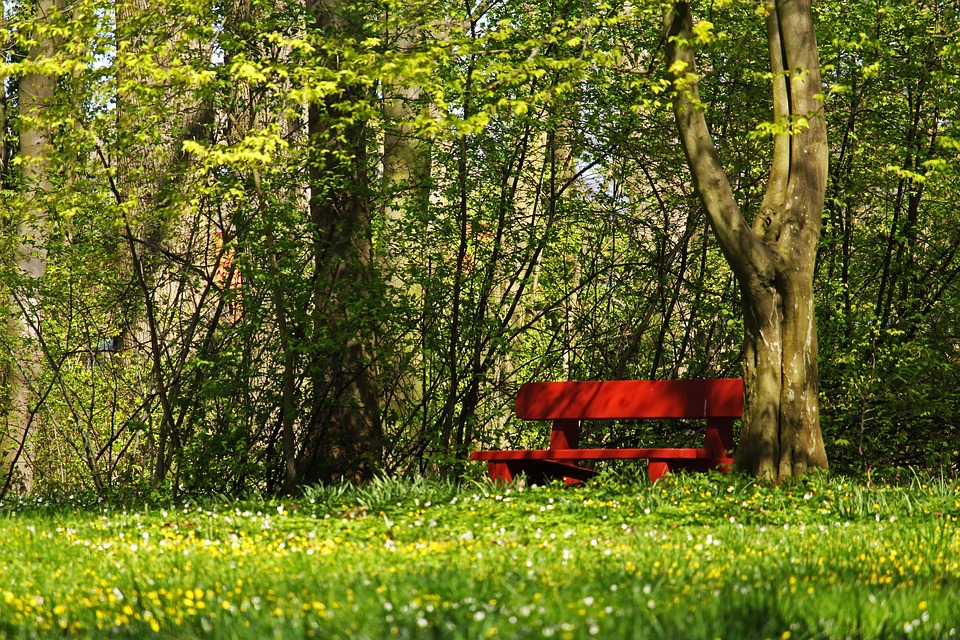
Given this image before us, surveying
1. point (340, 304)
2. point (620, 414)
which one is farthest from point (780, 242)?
point (340, 304)

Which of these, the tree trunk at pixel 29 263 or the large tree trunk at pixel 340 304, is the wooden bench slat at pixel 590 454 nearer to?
the large tree trunk at pixel 340 304

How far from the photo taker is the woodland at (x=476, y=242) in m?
8.52

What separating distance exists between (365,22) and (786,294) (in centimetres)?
400

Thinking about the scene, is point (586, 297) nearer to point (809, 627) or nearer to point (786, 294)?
point (786, 294)

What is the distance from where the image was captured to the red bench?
762 centimetres

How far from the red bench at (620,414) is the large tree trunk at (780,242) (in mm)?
253

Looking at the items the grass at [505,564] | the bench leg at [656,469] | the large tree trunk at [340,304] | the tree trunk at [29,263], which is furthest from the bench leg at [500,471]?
the tree trunk at [29,263]

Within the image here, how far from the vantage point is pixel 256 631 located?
3.11 m

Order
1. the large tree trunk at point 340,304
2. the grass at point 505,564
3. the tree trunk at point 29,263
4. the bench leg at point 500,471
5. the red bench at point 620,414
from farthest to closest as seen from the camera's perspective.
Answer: the large tree trunk at point 340,304 < the tree trunk at point 29,263 < the bench leg at point 500,471 < the red bench at point 620,414 < the grass at point 505,564

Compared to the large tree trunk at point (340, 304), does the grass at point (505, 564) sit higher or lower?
lower

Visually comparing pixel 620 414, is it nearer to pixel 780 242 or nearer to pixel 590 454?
pixel 590 454

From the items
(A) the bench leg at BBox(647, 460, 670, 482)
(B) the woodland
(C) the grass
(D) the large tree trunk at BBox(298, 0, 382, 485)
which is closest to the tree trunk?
(B) the woodland

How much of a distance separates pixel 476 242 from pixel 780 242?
273cm

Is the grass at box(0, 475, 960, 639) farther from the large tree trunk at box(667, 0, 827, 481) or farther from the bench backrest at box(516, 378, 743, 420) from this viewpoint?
the bench backrest at box(516, 378, 743, 420)
